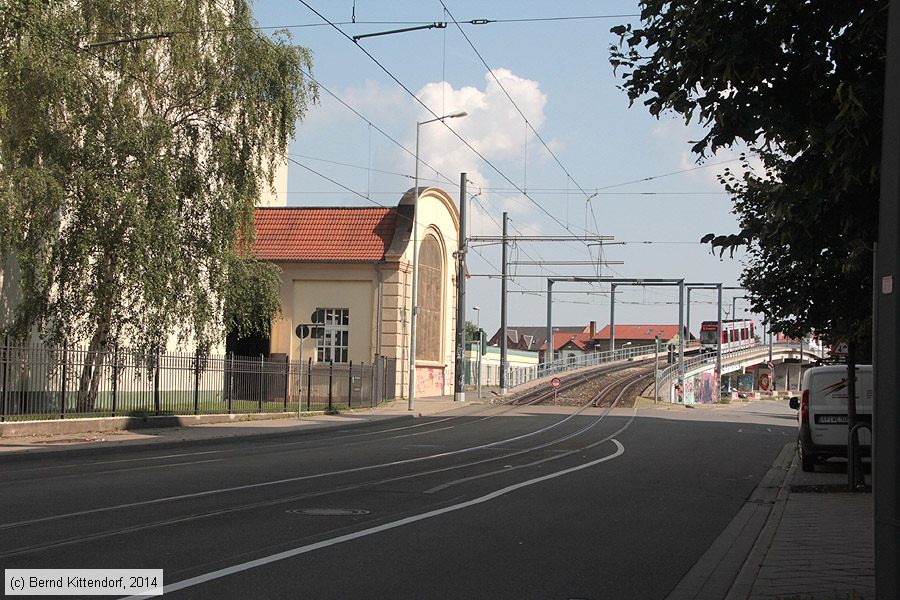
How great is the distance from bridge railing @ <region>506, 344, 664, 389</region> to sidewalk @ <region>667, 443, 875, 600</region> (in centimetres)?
4743

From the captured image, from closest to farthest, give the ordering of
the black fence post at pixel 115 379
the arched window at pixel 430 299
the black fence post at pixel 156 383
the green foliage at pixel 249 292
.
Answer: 1. the black fence post at pixel 115 379
2. the black fence post at pixel 156 383
3. the green foliage at pixel 249 292
4. the arched window at pixel 430 299

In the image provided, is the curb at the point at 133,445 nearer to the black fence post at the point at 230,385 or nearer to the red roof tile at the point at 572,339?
the black fence post at the point at 230,385

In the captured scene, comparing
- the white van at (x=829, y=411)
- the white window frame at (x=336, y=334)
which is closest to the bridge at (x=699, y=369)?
the white window frame at (x=336, y=334)

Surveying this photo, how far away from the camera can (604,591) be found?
24.7 ft

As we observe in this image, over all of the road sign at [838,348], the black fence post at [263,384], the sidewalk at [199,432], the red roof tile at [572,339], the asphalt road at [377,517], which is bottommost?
the sidewalk at [199,432]

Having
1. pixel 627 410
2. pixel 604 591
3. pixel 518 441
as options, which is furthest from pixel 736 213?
pixel 627 410

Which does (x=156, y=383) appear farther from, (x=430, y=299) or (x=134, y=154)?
(x=430, y=299)

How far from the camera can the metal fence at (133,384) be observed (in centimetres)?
2247

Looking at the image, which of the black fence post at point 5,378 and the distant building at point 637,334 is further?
the distant building at point 637,334

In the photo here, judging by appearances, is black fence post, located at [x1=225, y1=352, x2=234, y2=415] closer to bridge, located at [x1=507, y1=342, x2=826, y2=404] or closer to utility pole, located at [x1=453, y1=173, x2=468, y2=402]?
utility pole, located at [x1=453, y1=173, x2=468, y2=402]

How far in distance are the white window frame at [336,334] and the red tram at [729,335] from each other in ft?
115

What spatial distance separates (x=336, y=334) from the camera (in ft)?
159

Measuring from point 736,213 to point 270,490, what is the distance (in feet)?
31.2

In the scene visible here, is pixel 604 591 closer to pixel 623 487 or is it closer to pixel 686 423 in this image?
pixel 623 487
